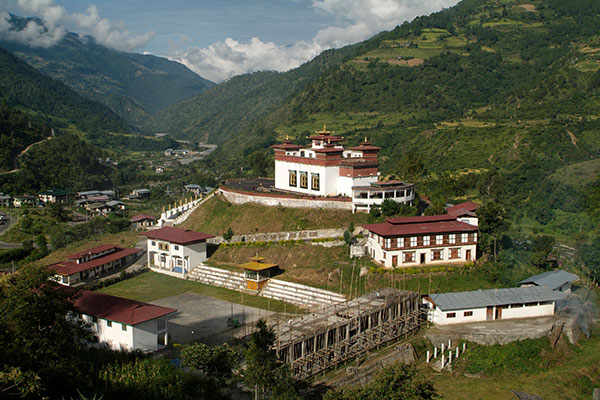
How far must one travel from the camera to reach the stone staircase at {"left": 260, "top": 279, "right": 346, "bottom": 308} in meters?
30.4

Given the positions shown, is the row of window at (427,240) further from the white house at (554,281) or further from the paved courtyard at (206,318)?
the paved courtyard at (206,318)

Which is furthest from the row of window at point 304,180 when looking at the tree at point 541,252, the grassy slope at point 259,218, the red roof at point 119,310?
the red roof at point 119,310

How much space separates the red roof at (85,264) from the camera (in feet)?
123

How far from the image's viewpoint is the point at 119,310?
997 inches

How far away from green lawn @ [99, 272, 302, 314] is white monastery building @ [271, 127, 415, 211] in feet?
35.3

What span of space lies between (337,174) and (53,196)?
53.8m

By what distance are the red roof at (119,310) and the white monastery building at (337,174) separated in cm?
1798

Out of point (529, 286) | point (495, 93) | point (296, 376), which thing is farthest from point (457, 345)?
point (495, 93)

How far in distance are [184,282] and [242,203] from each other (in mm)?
10105

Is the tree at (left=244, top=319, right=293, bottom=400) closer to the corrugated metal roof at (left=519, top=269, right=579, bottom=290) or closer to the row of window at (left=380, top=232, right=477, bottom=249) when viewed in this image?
the row of window at (left=380, top=232, right=477, bottom=249)

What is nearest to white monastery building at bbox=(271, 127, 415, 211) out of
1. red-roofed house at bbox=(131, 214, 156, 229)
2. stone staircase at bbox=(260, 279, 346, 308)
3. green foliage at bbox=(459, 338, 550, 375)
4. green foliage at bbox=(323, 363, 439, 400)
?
stone staircase at bbox=(260, 279, 346, 308)

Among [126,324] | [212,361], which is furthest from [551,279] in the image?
[126,324]

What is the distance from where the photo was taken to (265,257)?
3709 cm

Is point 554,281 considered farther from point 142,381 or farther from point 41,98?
point 41,98
